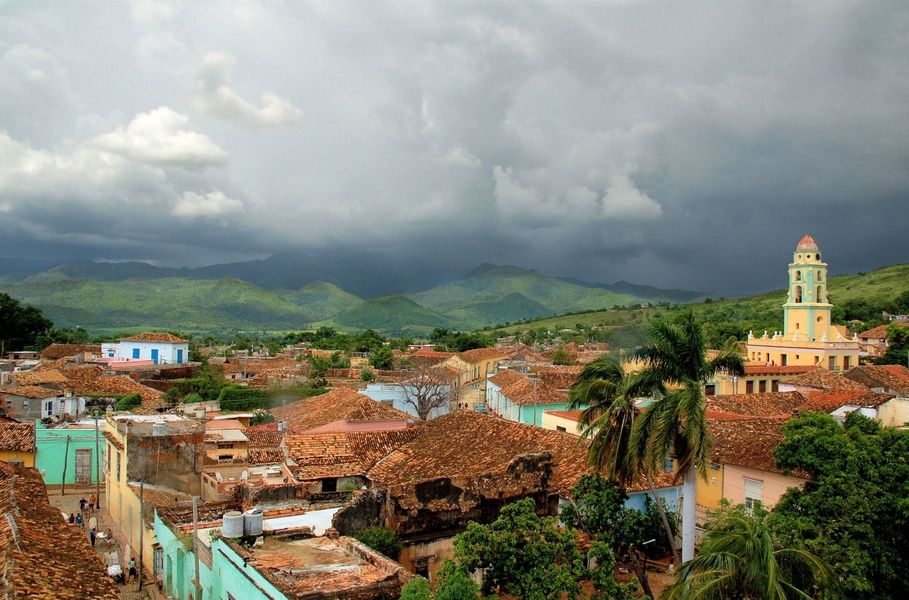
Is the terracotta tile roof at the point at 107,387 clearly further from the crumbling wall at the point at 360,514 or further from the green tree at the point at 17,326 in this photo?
the green tree at the point at 17,326

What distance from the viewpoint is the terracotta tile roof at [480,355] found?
70.3m

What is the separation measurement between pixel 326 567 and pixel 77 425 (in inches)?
873

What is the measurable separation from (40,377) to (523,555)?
40152mm

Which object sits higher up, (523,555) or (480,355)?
(480,355)

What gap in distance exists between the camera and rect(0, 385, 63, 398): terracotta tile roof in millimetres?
35125

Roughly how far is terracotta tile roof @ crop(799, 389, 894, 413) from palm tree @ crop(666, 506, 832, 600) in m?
15.8

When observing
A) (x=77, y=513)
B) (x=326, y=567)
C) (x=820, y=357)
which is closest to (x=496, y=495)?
(x=326, y=567)

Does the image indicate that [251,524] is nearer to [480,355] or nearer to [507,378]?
[507,378]

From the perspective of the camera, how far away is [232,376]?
6281 centimetres

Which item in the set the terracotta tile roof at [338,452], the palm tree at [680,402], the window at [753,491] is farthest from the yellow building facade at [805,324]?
the palm tree at [680,402]

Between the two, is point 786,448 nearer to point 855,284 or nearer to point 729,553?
point 729,553

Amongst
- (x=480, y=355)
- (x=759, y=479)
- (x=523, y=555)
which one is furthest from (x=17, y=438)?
(x=480, y=355)

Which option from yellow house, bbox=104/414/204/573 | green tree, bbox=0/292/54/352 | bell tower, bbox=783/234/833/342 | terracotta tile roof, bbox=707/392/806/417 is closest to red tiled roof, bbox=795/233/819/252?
bell tower, bbox=783/234/833/342

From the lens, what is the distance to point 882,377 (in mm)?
37000
